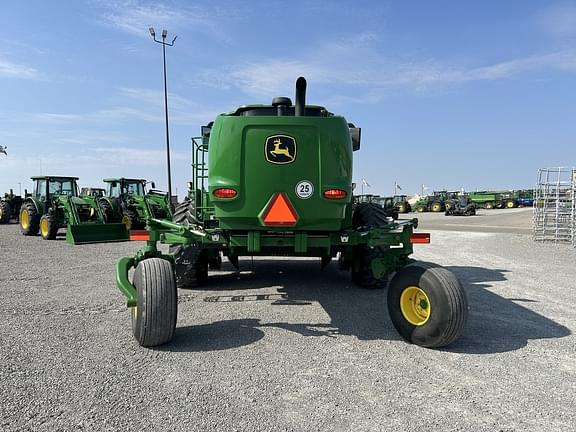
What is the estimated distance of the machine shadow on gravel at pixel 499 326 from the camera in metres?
4.24

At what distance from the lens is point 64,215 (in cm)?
1597

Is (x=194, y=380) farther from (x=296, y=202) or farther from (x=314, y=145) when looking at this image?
(x=314, y=145)

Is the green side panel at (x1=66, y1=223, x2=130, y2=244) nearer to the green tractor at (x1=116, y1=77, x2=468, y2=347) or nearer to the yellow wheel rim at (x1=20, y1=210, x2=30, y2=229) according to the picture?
the yellow wheel rim at (x1=20, y1=210, x2=30, y2=229)

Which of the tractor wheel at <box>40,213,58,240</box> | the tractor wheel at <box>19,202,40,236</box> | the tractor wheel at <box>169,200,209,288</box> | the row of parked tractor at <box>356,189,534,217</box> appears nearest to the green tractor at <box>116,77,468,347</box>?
the tractor wheel at <box>169,200,209,288</box>

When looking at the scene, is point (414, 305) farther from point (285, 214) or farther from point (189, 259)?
point (189, 259)

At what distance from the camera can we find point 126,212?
640 inches

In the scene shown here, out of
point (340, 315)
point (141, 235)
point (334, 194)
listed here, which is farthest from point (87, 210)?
point (334, 194)

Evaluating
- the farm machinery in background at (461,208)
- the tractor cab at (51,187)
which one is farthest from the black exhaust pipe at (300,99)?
the farm machinery in background at (461,208)

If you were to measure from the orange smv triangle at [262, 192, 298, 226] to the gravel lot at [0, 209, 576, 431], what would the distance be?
47.5 inches

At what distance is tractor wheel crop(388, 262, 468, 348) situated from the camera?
155 inches

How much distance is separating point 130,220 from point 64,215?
243cm

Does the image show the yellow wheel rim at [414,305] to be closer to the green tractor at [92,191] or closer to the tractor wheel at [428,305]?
the tractor wheel at [428,305]

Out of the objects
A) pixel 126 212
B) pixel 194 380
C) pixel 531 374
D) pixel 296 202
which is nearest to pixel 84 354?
pixel 194 380

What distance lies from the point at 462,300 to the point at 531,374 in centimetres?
78
